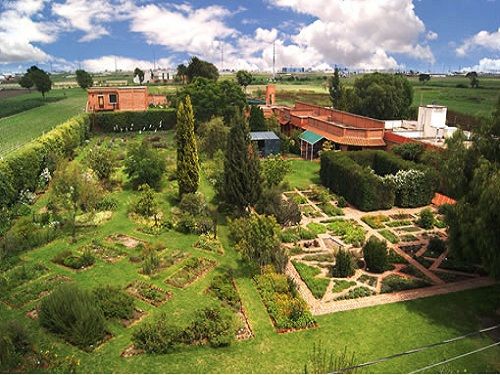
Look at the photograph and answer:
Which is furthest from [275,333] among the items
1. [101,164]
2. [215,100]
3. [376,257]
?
[215,100]

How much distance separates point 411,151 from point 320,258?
14.4 metres

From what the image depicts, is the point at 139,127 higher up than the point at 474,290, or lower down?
higher up

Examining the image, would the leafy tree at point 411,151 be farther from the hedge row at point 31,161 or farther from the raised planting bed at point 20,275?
Answer: the hedge row at point 31,161

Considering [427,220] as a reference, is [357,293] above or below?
below

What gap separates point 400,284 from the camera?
15.0 m

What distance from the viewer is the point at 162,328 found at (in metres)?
11.5

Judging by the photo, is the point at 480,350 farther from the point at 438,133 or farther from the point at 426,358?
the point at 438,133

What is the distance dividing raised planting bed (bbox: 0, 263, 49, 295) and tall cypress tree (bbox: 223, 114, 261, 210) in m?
9.07

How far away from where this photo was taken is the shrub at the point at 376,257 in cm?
1613

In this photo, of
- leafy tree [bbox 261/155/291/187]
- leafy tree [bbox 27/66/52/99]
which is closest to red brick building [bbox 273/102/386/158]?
leafy tree [bbox 261/155/291/187]

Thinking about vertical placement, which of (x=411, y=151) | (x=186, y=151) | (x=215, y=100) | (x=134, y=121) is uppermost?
(x=215, y=100)

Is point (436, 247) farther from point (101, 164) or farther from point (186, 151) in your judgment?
point (101, 164)

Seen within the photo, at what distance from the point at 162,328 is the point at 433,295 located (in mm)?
9652

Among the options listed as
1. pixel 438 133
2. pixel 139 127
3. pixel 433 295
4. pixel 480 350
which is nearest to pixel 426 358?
pixel 480 350
